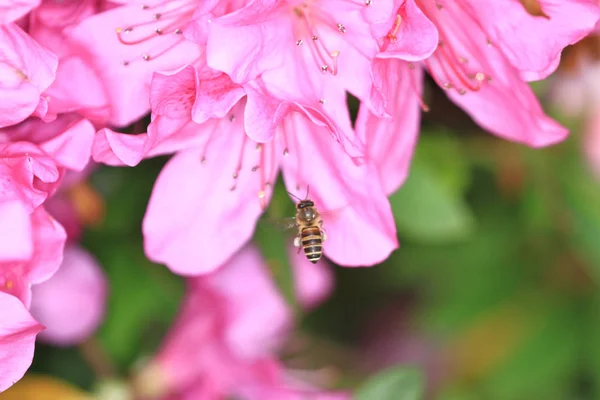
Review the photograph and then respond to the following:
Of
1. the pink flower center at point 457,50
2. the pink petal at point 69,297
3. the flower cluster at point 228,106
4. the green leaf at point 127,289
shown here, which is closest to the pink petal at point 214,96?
the flower cluster at point 228,106

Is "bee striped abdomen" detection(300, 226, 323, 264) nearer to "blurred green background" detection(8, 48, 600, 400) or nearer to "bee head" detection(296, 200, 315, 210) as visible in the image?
"bee head" detection(296, 200, 315, 210)

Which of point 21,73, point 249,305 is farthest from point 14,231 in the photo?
point 249,305

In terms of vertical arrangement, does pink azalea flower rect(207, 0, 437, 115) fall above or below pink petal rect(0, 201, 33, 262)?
above

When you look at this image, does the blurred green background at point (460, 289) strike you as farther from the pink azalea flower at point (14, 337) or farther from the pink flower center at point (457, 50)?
the pink azalea flower at point (14, 337)

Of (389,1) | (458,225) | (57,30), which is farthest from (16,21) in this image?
(458,225)

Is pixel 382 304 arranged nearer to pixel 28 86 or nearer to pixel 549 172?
pixel 549 172

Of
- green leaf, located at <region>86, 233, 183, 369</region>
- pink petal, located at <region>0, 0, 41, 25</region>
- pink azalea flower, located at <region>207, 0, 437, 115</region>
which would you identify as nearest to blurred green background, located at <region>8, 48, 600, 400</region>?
green leaf, located at <region>86, 233, 183, 369</region>
